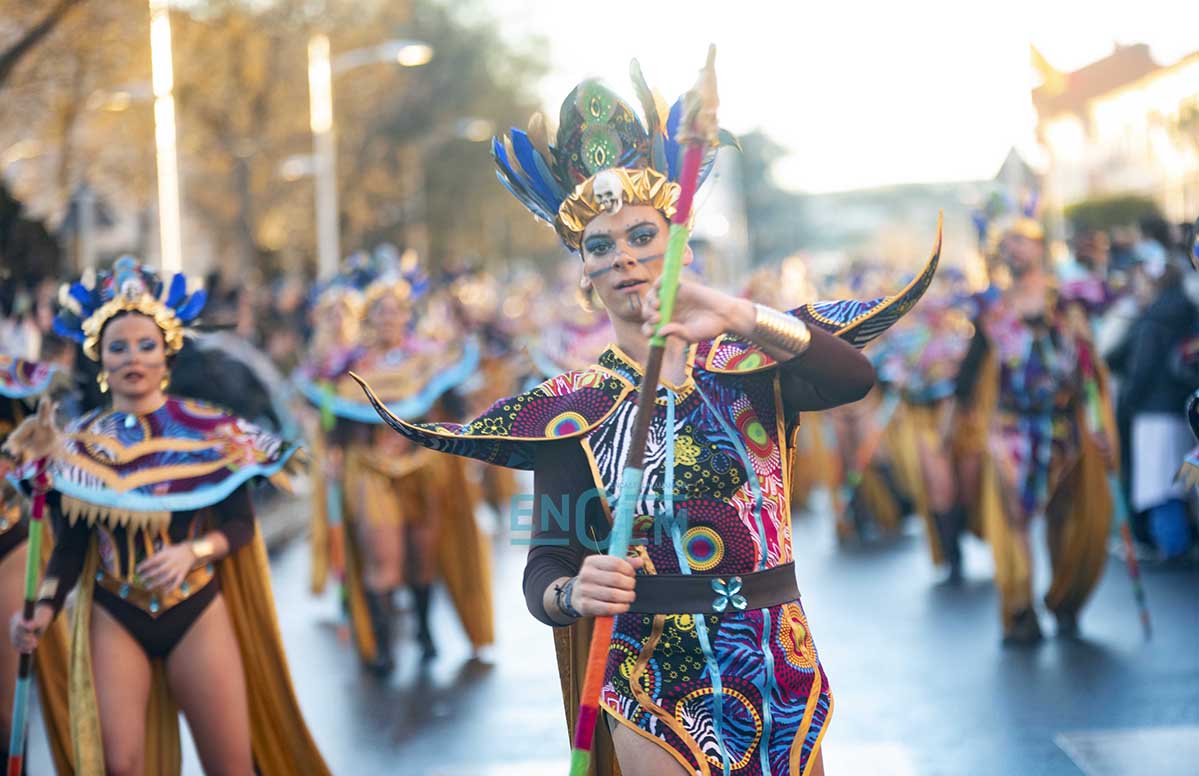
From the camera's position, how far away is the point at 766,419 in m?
3.78

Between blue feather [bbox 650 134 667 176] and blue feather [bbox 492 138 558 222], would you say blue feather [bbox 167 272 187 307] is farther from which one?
blue feather [bbox 650 134 667 176]

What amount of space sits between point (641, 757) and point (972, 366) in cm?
622

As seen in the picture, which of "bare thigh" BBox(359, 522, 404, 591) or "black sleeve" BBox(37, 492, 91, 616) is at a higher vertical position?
"black sleeve" BBox(37, 492, 91, 616)

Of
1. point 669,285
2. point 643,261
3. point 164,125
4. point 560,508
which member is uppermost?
point 164,125

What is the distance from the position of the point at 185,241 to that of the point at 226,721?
50.6 meters

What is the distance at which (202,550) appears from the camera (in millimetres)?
5641

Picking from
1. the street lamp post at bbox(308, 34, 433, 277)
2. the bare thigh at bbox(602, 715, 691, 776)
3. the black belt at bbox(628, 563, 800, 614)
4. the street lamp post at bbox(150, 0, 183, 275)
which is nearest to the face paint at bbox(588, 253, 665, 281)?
the black belt at bbox(628, 563, 800, 614)

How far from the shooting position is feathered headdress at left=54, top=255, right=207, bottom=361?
5.89m

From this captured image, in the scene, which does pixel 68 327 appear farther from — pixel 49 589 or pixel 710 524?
pixel 710 524

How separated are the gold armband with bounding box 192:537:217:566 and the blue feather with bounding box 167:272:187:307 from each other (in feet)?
2.92

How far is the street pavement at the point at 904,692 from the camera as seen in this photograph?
6.86 meters

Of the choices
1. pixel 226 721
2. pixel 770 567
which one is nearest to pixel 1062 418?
pixel 226 721

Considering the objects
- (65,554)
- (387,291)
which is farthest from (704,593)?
(387,291)

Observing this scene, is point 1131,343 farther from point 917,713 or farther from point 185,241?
point 185,241
